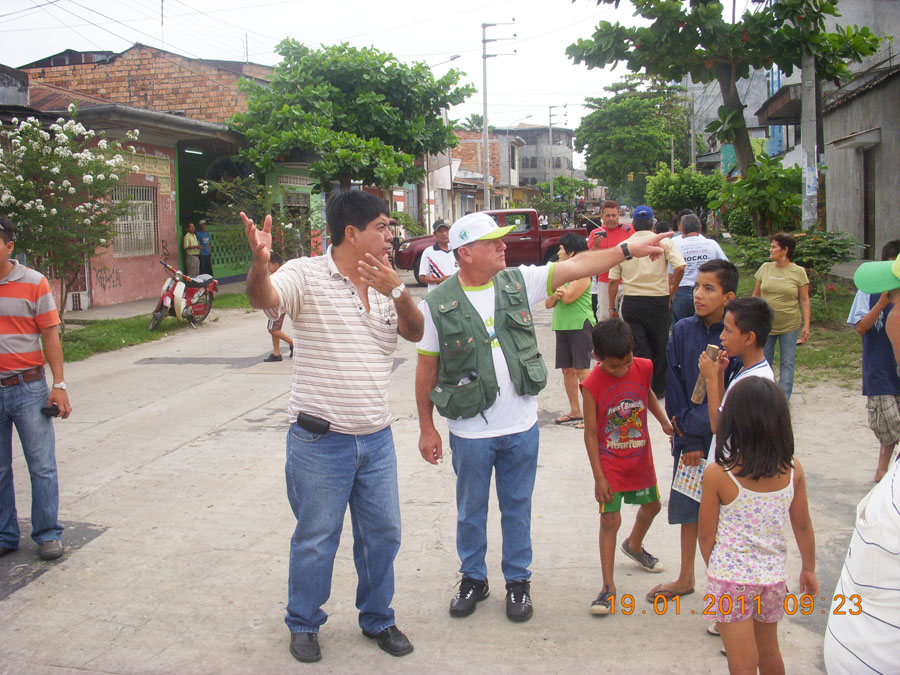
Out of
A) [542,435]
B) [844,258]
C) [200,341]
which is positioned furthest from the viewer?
[200,341]

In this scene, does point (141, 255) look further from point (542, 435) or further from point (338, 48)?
point (542, 435)

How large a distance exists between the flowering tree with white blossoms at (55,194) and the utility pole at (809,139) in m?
10.1

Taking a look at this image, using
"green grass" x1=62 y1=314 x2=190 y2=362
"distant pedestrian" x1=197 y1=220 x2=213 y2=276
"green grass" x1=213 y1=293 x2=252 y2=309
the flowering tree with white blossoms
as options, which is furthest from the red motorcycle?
"distant pedestrian" x1=197 y1=220 x2=213 y2=276

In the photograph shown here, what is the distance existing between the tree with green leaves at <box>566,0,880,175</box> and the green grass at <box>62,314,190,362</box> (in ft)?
26.3

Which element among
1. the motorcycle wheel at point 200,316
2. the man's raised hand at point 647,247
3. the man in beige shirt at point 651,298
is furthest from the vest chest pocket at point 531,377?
the motorcycle wheel at point 200,316

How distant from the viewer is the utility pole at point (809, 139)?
11516 mm

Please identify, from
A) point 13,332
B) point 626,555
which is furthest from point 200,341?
point 626,555

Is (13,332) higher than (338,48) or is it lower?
lower

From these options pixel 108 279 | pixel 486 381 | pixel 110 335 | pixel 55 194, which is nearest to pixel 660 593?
pixel 486 381

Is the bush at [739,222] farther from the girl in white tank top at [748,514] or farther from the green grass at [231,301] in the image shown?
the girl in white tank top at [748,514]

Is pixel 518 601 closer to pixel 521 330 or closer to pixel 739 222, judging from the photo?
pixel 521 330

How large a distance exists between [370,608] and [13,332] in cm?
255

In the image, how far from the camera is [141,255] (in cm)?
1723

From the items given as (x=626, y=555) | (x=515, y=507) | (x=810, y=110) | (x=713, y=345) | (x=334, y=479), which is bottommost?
(x=626, y=555)
